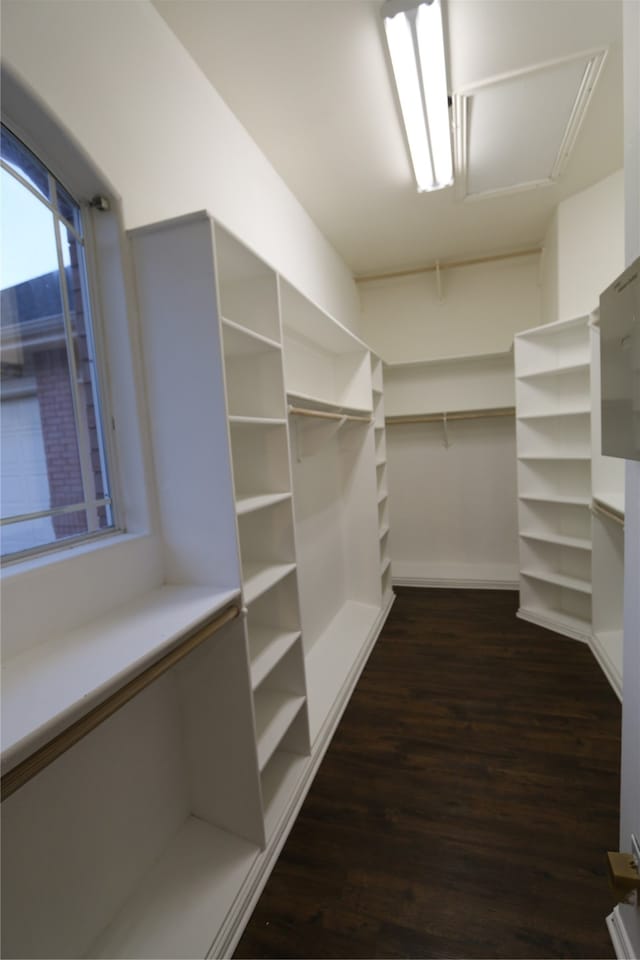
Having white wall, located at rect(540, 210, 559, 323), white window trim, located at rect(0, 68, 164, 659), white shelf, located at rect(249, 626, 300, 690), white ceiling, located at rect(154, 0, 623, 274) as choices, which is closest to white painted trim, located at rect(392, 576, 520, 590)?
white wall, located at rect(540, 210, 559, 323)

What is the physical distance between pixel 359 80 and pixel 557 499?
2684mm

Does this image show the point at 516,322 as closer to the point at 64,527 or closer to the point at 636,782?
the point at 636,782

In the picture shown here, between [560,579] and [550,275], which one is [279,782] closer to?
[560,579]

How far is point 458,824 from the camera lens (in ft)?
5.31

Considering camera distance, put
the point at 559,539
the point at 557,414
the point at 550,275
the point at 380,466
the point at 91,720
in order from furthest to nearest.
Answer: the point at 380,466 < the point at 550,275 < the point at 559,539 < the point at 557,414 < the point at 91,720

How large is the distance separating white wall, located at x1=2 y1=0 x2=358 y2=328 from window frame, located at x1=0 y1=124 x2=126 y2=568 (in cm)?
13

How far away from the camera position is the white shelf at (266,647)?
1532 mm

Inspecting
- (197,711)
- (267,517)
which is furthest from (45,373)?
(197,711)

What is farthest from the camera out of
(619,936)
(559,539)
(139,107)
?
(559,539)

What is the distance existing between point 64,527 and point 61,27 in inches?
54.5

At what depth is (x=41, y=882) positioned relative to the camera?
3.42 ft

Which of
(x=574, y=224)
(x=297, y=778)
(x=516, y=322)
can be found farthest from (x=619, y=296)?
(x=516, y=322)

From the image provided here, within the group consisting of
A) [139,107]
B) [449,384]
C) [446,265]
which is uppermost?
[446,265]

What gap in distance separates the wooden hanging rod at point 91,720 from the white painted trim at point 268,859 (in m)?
0.89
